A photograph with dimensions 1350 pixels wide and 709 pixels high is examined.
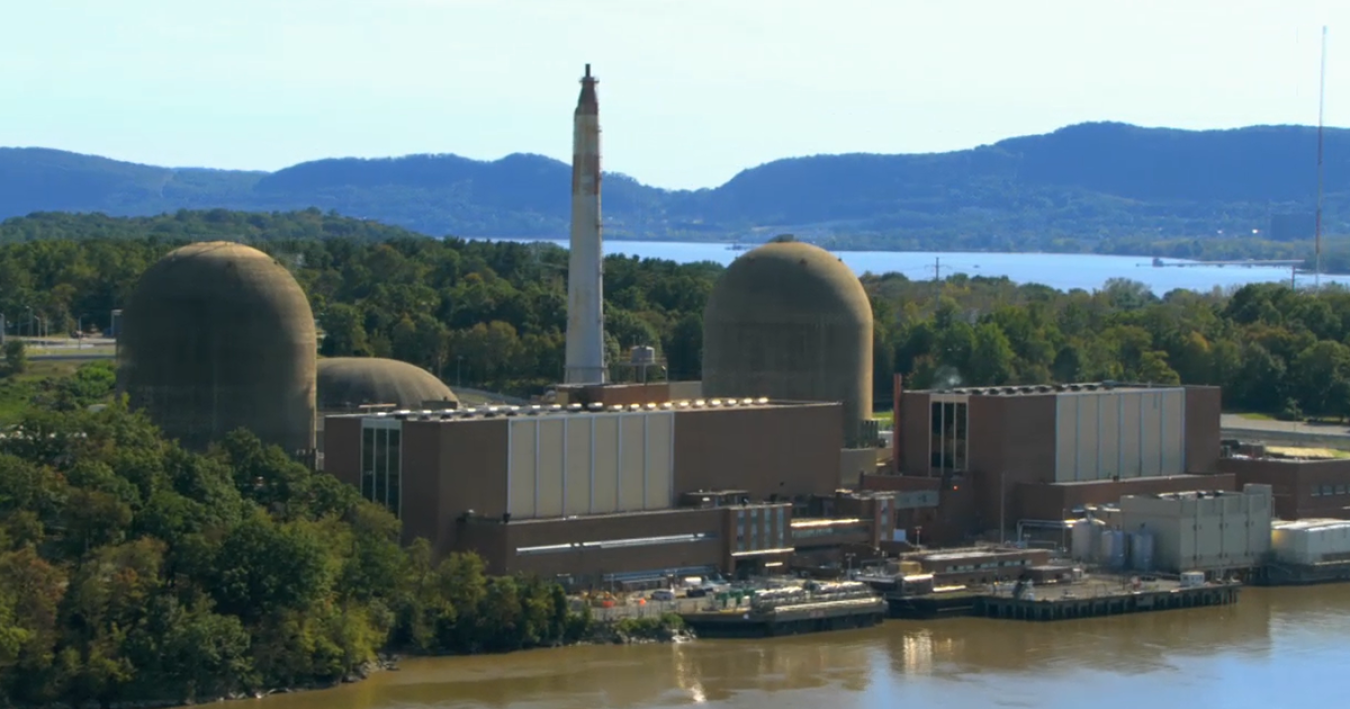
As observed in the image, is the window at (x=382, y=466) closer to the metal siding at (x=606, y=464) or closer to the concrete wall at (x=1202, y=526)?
the metal siding at (x=606, y=464)

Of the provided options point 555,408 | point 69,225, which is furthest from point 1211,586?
point 69,225

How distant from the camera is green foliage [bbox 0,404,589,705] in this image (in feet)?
96.9

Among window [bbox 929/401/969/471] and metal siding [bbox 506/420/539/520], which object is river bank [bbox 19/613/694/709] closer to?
metal siding [bbox 506/420/539/520]

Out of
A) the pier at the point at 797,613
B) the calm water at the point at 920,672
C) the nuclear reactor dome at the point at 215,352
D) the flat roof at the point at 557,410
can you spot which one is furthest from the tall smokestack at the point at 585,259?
the calm water at the point at 920,672

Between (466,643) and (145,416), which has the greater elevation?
(145,416)

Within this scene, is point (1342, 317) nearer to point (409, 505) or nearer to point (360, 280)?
point (360, 280)

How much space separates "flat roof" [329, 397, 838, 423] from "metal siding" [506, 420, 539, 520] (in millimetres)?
474

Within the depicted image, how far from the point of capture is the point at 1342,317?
80188mm

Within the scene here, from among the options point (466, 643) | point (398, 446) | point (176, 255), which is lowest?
point (466, 643)

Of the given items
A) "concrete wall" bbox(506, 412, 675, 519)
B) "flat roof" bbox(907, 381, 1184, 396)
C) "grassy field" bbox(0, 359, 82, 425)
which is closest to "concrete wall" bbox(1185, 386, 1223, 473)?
"flat roof" bbox(907, 381, 1184, 396)

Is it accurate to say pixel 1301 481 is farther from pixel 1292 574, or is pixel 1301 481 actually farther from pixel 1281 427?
pixel 1281 427

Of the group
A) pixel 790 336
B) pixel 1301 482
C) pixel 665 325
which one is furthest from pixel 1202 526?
pixel 665 325

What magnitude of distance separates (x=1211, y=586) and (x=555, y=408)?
1061cm

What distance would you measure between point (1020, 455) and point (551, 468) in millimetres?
10169
